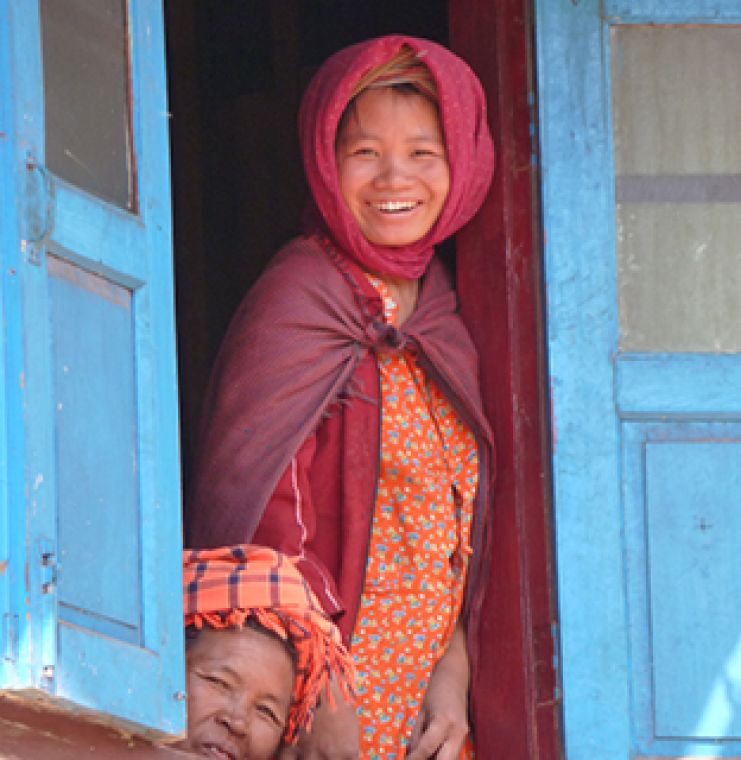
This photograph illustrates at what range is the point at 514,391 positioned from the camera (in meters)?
4.52

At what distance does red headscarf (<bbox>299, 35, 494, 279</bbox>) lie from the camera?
14.8 ft

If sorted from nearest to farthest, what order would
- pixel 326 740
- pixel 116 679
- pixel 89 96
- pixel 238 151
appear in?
pixel 116 679, pixel 89 96, pixel 326 740, pixel 238 151

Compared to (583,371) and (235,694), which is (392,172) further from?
(235,694)

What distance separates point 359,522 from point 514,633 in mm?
422

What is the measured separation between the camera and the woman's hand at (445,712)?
434 centimetres

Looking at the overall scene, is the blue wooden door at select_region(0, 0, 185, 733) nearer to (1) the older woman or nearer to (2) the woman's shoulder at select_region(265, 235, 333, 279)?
(1) the older woman

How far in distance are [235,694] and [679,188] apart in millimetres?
1560

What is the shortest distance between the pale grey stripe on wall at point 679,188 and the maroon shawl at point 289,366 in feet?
1.53

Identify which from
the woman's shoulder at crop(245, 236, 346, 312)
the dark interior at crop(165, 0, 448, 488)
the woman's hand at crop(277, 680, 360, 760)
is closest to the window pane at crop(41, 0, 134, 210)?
the woman's shoulder at crop(245, 236, 346, 312)

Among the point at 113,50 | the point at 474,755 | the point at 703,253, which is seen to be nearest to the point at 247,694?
the point at 474,755

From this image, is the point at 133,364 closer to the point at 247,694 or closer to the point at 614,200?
the point at 247,694

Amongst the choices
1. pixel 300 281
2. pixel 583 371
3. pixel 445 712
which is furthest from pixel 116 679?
pixel 583 371

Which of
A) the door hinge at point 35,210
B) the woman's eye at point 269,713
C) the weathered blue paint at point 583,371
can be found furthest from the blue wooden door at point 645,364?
the door hinge at point 35,210

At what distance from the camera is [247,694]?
3.77 m
